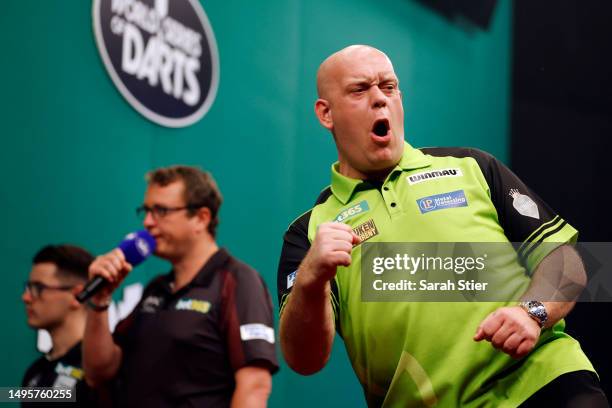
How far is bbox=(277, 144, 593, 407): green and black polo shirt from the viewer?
1.79 meters

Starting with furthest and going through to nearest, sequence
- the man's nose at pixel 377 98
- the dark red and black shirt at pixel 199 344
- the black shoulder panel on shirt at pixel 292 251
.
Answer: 1. the dark red and black shirt at pixel 199 344
2. the man's nose at pixel 377 98
3. the black shoulder panel on shirt at pixel 292 251

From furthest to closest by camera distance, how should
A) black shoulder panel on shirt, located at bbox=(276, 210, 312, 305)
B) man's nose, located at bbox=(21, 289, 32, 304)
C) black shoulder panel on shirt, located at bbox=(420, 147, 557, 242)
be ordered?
man's nose, located at bbox=(21, 289, 32, 304) < black shoulder panel on shirt, located at bbox=(276, 210, 312, 305) < black shoulder panel on shirt, located at bbox=(420, 147, 557, 242)

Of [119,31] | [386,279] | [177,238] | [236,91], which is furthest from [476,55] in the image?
[386,279]

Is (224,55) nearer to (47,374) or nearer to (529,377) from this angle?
(47,374)

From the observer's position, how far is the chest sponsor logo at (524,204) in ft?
6.19

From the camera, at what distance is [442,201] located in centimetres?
192

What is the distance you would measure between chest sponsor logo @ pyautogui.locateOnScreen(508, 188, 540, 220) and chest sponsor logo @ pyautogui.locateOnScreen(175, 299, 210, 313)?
1.34 meters

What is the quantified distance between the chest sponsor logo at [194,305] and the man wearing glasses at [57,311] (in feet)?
1.56

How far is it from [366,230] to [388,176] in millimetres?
163

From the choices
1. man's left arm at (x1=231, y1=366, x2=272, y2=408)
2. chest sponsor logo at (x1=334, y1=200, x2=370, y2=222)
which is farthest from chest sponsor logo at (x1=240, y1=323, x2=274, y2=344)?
chest sponsor logo at (x1=334, y1=200, x2=370, y2=222)

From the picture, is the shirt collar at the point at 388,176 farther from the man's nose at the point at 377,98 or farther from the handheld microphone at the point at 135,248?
the handheld microphone at the point at 135,248

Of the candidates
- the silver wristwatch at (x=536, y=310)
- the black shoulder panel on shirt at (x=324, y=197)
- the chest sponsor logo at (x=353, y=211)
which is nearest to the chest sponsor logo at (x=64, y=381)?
the black shoulder panel on shirt at (x=324, y=197)

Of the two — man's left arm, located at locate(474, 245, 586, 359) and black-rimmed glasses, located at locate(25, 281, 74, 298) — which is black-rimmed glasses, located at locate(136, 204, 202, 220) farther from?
man's left arm, located at locate(474, 245, 586, 359)

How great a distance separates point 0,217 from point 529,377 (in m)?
2.16
